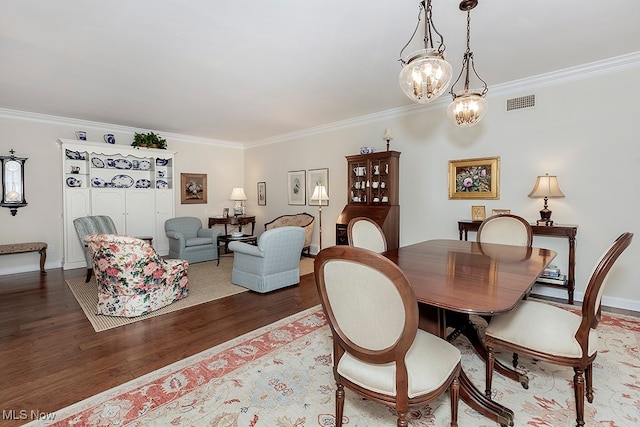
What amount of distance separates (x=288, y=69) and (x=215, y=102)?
1627 mm

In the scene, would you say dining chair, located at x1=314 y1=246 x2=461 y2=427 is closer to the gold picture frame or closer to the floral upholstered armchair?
the floral upholstered armchair

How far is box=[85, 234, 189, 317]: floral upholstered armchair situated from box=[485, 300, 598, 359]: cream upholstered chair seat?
321 cm

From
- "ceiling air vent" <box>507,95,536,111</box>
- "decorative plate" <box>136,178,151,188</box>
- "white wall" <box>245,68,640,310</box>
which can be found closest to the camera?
"white wall" <box>245,68,640,310</box>

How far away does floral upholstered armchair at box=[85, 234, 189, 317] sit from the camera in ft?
10.1

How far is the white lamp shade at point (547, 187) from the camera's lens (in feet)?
11.0

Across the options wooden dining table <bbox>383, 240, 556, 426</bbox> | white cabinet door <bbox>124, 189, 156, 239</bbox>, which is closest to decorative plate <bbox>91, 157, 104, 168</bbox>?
white cabinet door <bbox>124, 189, 156, 239</bbox>

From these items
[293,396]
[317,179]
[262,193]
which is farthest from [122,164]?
[293,396]

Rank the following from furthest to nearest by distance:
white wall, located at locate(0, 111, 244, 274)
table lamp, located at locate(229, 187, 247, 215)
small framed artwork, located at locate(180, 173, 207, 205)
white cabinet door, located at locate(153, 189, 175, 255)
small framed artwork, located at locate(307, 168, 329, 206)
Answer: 1. small framed artwork, located at locate(180, 173, 207, 205)
2. table lamp, located at locate(229, 187, 247, 215)
3. white cabinet door, located at locate(153, 189, 175, 255)
4. small framed artwork, located at locate(307, 168, 329, 206)
5. white wall, located at locate(0, 111, 244, 274)

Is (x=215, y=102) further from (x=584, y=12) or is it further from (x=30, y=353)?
(x=584, y=12)

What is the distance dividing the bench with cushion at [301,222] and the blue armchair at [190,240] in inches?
49.8

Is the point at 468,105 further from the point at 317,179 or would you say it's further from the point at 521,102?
the point at 317,179

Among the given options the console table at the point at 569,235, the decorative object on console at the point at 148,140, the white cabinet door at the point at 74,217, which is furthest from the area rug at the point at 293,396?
the decorative object on console at the point at 148,140

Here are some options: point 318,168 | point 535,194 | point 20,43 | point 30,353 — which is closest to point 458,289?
point 535,194

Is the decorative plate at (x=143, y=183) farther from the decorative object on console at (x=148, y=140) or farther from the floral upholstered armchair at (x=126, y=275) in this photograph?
the floral upholstered armchair at (x=126, y=275)
